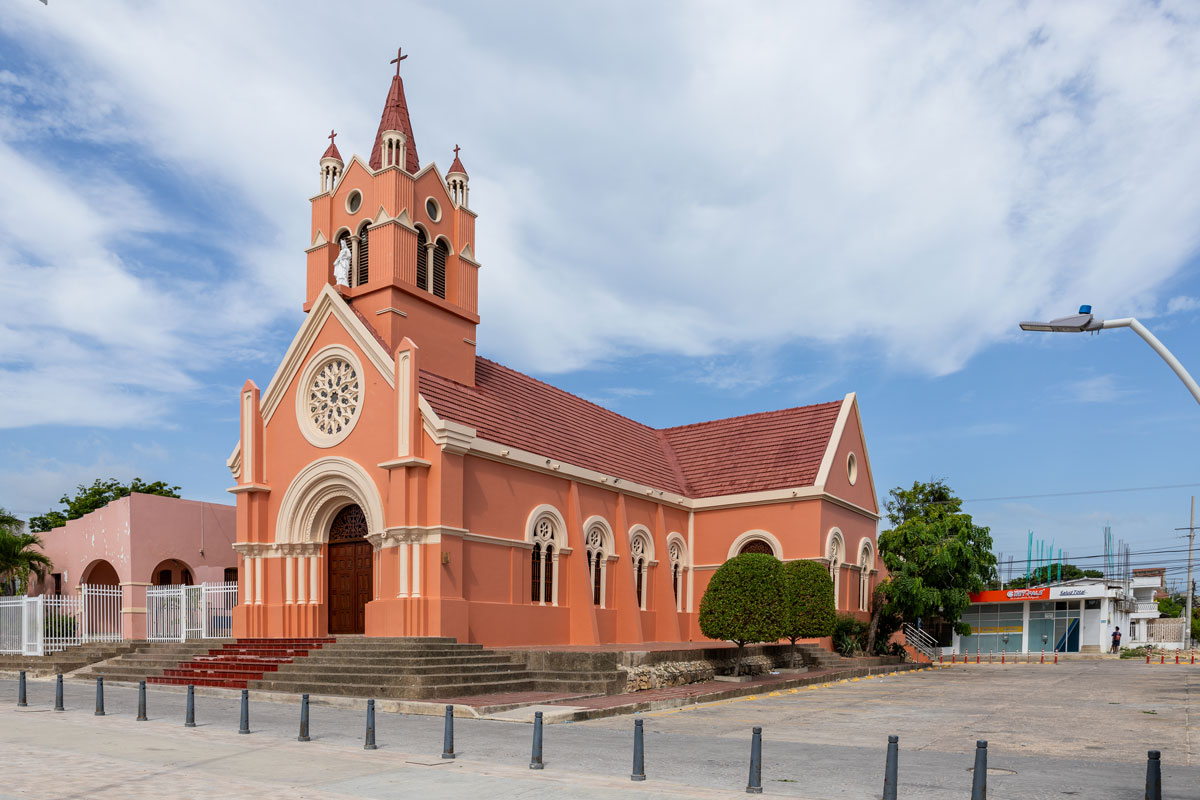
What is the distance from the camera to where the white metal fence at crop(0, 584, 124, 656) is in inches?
1059

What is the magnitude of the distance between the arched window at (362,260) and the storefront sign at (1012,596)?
3807cm

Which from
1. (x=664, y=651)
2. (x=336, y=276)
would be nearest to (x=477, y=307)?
(x=336, y=276)

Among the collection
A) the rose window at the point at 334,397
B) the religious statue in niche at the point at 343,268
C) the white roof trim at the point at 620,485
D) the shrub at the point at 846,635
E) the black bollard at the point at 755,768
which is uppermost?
the religious statue in niche at the point at 343,268

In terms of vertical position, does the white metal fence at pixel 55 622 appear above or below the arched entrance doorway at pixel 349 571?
below

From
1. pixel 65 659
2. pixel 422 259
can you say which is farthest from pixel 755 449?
pixel 65 659

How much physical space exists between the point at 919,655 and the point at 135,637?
28468 mm

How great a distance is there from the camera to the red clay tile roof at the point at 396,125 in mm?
Result: 28531

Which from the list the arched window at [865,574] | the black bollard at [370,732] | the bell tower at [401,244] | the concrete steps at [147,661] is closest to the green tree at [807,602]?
the arched window at [865,574]

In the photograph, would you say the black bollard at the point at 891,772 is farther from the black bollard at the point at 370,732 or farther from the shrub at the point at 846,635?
the shrub at the point at 846,635

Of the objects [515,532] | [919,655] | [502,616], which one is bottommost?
[919,655]

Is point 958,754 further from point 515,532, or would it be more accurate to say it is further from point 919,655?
point 919,655

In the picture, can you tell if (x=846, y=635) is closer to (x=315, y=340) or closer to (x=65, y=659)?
(x=315, y=340)

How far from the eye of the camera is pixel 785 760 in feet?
40.4

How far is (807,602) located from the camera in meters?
25.5
